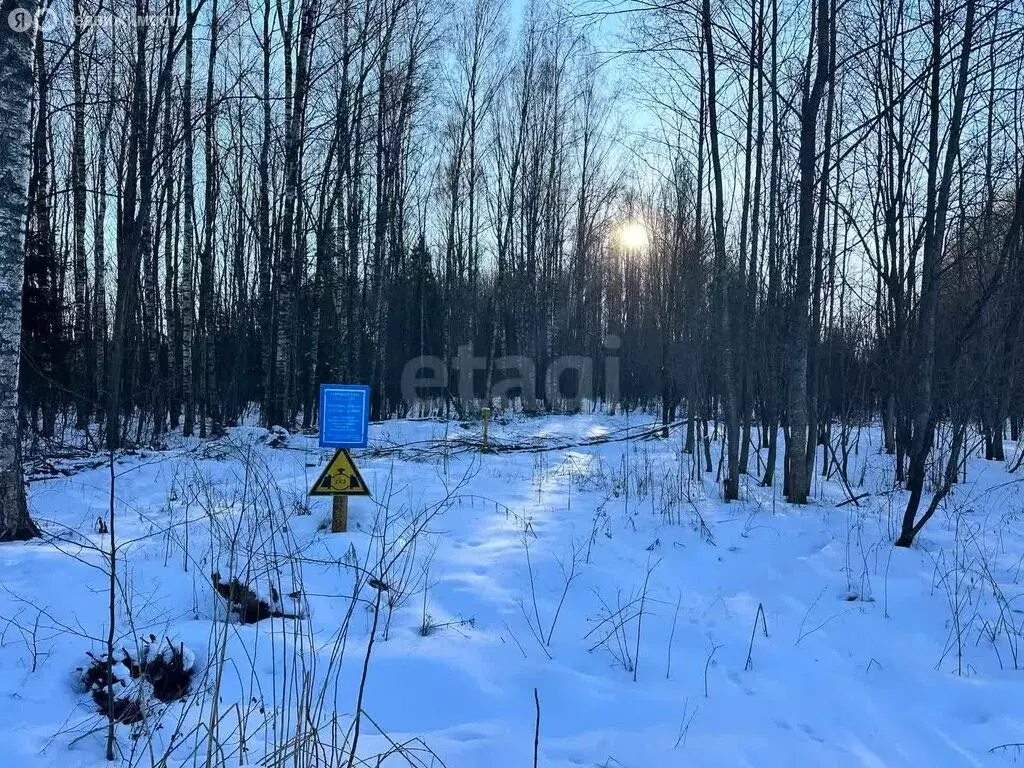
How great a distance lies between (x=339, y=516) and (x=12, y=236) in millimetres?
3051

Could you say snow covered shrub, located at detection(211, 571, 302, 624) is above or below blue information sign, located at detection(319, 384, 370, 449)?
below

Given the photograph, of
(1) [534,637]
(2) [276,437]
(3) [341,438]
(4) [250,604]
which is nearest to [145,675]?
(4) [250,604]

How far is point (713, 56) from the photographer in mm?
7098

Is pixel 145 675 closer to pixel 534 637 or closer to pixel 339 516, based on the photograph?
pixel 534 637

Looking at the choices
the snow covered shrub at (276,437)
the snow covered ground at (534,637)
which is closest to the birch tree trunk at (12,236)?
the snow covered ground at (534,637)


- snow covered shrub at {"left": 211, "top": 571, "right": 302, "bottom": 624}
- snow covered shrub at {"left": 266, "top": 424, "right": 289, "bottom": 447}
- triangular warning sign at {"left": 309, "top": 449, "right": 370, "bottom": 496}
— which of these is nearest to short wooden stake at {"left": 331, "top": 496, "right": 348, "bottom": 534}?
triangular warning sign at {"left": 309, "top": 449, "right": 370, "bottom": 496}

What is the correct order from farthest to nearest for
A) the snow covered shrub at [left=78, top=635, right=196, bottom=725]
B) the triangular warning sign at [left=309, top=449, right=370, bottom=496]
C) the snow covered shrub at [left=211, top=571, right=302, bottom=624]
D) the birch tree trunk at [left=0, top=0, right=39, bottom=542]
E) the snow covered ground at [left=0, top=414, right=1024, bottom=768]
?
the triangular warning sign at [left=309, top=449, right=370, bottom=496] → the birch tree trunk at [left=0, top=0, right=39, bottom=542] → the snow covered shrub at [left=211, top=571, right=302, bottom=624] → the snow covered shrub at [left=78, top=635, right=196, bottom=725] → the snow covered ground at [left=0, top=414, right=1024, bottom=768]

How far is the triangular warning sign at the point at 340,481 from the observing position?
4812mm

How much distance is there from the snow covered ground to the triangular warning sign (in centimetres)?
38

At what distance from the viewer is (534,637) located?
334 cm

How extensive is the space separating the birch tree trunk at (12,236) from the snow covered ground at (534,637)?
432 millimetres

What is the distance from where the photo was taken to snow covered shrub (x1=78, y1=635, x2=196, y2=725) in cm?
256

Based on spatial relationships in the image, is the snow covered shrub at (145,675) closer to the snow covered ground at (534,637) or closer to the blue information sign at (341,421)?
the snow covered ground at (534,637)

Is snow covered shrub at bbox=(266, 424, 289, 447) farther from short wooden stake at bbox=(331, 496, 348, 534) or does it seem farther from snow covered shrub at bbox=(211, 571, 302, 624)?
snow covered shrub at bbox=(211, 571, 302, 624)
